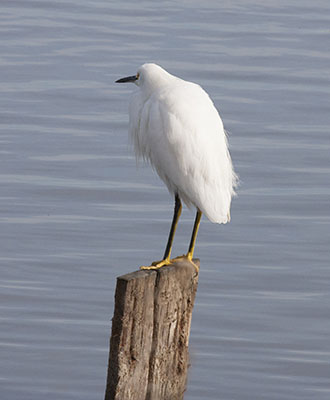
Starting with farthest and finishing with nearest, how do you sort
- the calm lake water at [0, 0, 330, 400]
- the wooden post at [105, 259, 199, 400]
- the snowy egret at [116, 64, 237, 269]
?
the calm lake water at [0, 0, 330, 400]
the snowy egret at [116, 64, 237, 269]
the wooden post at [105, 259, 199, 400]

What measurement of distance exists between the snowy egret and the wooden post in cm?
61

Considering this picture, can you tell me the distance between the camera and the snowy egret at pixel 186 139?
7.80m

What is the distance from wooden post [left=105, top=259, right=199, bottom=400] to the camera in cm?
673

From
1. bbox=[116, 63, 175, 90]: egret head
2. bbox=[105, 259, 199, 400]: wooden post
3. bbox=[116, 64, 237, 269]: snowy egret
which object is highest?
bbox=[116, 63, 175, 90]: egret head

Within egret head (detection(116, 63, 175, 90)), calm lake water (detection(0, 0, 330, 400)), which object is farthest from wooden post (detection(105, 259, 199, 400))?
calm lake water (detection(0, 0, 330, 400))

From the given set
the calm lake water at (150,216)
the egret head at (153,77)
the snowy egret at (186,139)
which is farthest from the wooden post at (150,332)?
the calm lake water at (150,216)

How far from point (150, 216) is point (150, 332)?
5432mm

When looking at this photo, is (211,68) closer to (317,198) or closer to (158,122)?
(317,198)

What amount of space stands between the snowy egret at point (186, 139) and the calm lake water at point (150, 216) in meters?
1.91

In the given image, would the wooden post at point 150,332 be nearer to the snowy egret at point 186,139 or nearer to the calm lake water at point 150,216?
the snowy egret at point 186,139

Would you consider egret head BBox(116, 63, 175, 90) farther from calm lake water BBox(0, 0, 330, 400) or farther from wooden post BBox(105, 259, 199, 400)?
calm lake water BBox(0, 0, 330, 400)

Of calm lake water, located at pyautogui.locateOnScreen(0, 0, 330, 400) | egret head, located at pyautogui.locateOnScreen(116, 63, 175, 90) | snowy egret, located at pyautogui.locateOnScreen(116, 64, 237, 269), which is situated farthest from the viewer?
calm lake water, located at pyautogui.locateOnScreen(0, 0, 330, 400)

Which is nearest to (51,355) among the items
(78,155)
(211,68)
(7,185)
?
(7,185)

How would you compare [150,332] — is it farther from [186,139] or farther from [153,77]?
[153,77]
